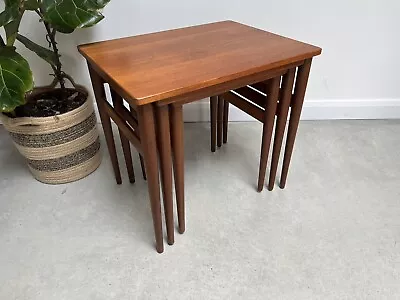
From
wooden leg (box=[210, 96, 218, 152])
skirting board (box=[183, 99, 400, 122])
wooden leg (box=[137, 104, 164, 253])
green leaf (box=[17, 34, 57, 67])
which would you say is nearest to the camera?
wooden leg (box=[137, 104, 164, 253])

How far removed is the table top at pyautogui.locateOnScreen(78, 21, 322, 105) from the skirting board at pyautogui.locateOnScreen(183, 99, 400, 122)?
0.68 metres

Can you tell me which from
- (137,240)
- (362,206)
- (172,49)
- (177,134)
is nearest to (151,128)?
(177,134)

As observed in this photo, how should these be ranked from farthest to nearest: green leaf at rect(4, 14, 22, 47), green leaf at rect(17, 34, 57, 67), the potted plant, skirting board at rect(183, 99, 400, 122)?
skirting board at rect(183, 99, 400, 122)
green leaf at rect(17, 34, 57, 67)
green leaf at rect(4, 14, 22, 47)
the potted plant

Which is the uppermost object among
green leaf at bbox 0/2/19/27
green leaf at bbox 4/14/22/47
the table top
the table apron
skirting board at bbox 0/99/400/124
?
green leaf at bbox 0/2/19/27

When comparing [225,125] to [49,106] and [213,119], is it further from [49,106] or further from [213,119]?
[49,106]

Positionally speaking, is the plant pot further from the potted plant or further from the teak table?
the teak table

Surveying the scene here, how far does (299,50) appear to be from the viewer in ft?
3.65

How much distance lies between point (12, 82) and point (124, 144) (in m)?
0.47

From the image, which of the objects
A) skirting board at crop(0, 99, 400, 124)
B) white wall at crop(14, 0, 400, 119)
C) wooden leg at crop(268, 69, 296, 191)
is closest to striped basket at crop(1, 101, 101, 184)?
white wall at crop(14, 0, 400, 119)

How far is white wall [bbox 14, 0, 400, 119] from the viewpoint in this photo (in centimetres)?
166

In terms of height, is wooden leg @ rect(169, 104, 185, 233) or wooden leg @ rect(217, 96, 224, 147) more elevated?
wooden leg @ rect(169, 104, 185, 233)

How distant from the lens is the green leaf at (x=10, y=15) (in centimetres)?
101

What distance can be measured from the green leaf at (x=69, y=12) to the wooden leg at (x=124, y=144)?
235mm

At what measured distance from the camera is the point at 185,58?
3.47 feet
